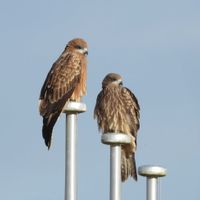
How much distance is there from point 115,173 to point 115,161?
0.14 m

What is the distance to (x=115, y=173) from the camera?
9.45 metres

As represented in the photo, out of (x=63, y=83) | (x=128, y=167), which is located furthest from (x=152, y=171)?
(x=128, y=167)

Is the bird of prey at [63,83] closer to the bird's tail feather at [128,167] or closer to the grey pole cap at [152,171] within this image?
the bird's tail feather at [128,167]

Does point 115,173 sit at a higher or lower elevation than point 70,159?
lower

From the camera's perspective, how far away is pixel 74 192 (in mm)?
9266

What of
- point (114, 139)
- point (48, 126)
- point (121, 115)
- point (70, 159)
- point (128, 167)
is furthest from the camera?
point (121, 115)

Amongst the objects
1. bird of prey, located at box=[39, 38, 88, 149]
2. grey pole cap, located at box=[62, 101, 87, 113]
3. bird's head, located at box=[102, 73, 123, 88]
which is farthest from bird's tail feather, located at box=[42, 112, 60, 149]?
bird's head, located at box=[102, 73, 123, 88]

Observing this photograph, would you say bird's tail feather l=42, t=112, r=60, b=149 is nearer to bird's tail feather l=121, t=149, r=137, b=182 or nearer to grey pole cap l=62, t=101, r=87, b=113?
grey pole cap l=62, t=101, r=87, b=113

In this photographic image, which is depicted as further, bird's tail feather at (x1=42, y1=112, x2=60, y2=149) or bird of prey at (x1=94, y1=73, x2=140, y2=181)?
bird of prey at (x1=94, y1=73, x2=140, y2=181)

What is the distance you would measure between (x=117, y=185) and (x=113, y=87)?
6222 mm

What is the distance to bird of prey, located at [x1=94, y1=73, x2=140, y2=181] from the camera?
14.8 m

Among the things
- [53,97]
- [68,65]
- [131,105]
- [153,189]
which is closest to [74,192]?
[153,189]

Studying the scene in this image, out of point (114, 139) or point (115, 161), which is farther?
point (114, 139)

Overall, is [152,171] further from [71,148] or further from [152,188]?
[71,148]
